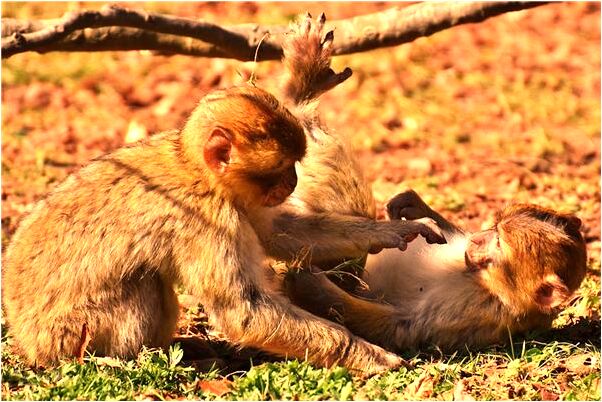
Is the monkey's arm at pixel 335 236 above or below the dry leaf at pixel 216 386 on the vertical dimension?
above

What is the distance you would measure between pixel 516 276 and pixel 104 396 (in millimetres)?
2606

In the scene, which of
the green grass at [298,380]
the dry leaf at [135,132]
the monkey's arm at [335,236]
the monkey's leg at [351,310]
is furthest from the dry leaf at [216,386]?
the dry leaf at [135,132]

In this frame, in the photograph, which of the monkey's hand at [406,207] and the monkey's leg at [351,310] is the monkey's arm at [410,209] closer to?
the monkey's hand at [406,207]

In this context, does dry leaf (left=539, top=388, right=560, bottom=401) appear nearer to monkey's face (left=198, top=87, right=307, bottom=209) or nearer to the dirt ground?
monkey's face (left=198, top=87, right=307, bottom=209)

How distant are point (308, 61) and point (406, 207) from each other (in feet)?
4.13

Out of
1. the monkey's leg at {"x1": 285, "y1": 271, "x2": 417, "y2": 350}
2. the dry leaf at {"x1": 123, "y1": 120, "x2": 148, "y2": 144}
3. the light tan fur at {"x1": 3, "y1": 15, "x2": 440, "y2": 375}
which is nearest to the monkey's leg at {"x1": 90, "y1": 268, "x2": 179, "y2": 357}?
the light tan fur at {"x1": 3, "y1": 15, "x2": 440, "y2": 375}

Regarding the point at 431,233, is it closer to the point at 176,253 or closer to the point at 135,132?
the point at 176,253

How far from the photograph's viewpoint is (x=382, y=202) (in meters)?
9.98

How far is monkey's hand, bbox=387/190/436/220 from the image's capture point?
7.52 meters

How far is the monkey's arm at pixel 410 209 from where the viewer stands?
7516 mm

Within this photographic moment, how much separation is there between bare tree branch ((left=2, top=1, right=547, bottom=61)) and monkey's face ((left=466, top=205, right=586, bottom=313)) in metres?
2.13

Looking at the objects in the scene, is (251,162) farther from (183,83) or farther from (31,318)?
(183,83)

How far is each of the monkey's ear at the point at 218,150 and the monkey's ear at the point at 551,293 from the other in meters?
2.09

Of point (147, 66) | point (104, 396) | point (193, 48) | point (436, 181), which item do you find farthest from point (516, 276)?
point (147, 66)
